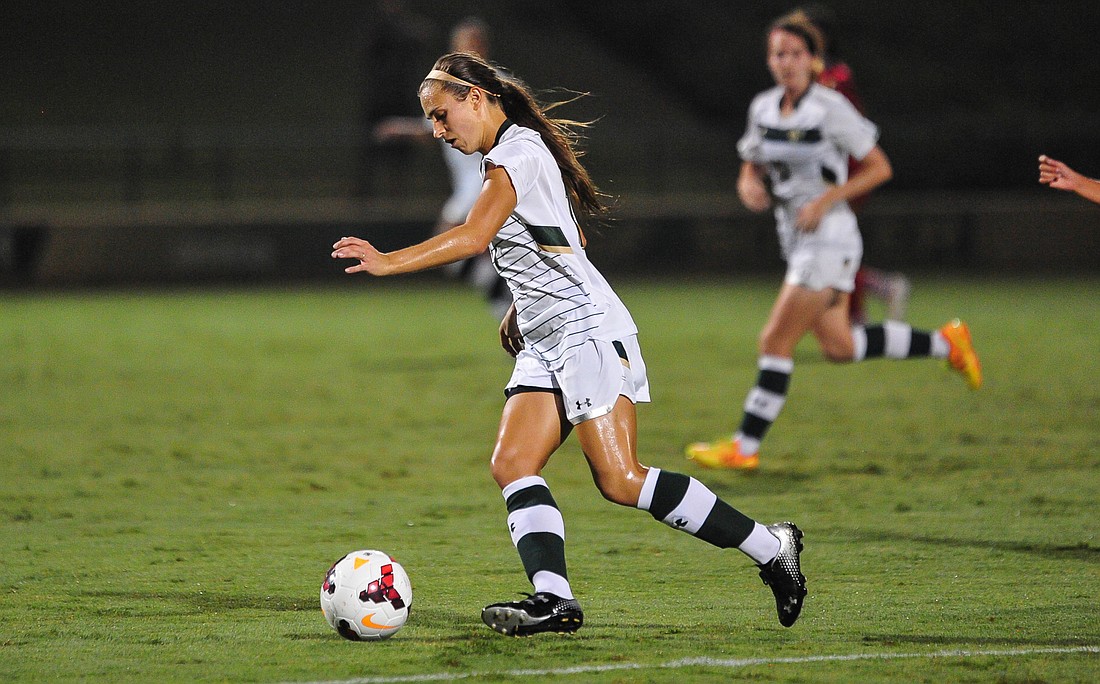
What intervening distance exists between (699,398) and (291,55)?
19.4m

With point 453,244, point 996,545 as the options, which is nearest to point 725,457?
point 996,545

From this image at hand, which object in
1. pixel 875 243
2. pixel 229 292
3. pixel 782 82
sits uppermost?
pixel 782 82

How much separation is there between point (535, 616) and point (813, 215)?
11.6ft

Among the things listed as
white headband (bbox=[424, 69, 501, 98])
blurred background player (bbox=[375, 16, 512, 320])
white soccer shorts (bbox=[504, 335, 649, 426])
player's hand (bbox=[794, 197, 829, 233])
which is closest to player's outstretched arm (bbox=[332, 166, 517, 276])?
white headband (bbox=[424, 69, 501, 98])

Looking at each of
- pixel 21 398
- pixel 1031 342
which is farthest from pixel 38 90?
pixel 1031 342

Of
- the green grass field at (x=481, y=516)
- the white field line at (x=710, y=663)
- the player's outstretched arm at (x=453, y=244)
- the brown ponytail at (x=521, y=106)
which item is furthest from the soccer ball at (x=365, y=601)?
the brown ponytail at (x=521, y=106)

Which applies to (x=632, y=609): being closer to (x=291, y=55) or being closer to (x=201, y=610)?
(x=201, y=610)

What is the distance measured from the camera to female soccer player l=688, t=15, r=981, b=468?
23.1 ft

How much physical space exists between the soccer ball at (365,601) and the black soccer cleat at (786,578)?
1.06 metres

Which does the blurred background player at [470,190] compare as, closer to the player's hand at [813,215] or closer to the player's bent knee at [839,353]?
the player's bent knee at [839,353]

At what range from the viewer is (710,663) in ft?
12.9

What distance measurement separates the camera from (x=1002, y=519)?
5.94m

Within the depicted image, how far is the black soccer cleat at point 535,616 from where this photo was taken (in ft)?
13.2

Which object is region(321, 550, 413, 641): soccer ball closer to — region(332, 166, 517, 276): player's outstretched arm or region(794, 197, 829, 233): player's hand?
region(332, 166, 517, 276): player's outstretched arm
